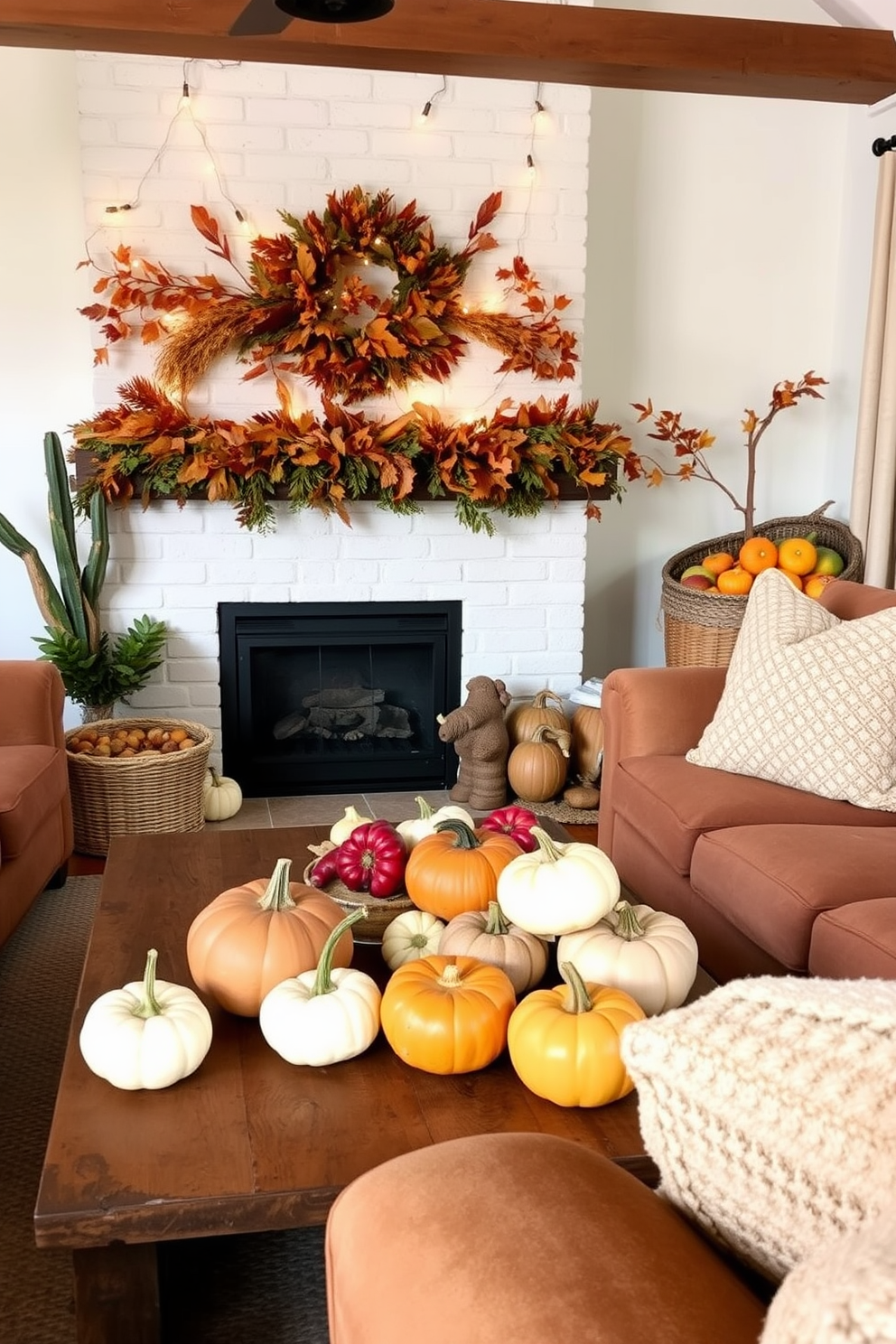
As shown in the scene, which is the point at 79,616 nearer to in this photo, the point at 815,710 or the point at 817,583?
the point at 815,710

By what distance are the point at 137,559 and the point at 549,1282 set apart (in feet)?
11.2

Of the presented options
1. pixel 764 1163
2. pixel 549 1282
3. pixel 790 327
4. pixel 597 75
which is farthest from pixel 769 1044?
pixel 790 327

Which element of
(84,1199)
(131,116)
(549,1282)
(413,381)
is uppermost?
(131,116)

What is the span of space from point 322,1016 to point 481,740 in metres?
2.46

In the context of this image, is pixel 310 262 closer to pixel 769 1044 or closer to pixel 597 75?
pixel 597 75

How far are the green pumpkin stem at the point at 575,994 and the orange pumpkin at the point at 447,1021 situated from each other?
10 centimetres

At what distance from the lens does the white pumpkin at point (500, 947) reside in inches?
65.8

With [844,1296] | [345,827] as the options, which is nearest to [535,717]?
[345,827]

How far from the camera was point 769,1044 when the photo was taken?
2.40ft

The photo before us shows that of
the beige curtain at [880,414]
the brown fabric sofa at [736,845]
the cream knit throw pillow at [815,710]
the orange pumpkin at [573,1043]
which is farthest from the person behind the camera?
the beige curtain at [880,414]

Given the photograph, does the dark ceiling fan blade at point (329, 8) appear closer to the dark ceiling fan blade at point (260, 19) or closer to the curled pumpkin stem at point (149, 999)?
the dark ceiling fan blade at point (260, 19)

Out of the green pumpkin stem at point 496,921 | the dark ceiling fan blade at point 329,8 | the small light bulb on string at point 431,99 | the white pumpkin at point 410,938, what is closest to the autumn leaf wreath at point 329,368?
the small light bulb on string at point 431,99

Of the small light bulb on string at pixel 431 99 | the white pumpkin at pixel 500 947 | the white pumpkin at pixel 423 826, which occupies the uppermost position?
the small light bulb on string at pixel 431 99

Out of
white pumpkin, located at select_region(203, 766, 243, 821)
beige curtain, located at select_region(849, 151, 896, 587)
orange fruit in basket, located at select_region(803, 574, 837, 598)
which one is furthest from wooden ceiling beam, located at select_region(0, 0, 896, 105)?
white pumpkin, located at select_region(203, 766, 243, 821)
